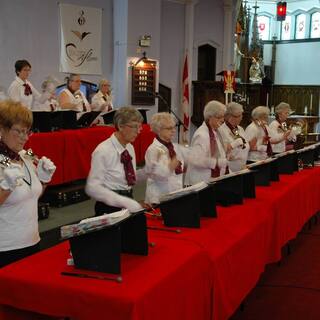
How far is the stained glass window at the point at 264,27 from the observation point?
59.7 ft

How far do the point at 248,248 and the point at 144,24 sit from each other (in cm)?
852

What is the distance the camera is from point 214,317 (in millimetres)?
2711

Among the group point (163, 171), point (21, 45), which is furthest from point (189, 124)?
point (163, 171)

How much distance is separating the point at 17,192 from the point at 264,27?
17.1 m

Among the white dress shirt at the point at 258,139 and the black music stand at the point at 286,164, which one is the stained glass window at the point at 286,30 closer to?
the white dress shirt at the point at 258,139

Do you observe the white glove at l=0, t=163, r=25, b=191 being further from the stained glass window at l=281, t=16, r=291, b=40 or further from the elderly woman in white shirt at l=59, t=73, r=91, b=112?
the stained glass window at l=281, t=16, r=291, b=40

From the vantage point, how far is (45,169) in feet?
8.64

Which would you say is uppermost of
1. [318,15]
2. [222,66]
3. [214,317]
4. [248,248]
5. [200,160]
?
[318,15]

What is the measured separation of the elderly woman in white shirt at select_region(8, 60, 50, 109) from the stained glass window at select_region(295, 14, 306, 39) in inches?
502

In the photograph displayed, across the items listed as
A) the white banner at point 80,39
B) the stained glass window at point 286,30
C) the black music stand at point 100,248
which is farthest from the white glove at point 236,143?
the stained glass window at point 286,30

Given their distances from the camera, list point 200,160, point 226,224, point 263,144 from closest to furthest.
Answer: point 226,224 → point 200,160 → point 263,144

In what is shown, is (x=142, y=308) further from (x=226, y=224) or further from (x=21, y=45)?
(x=21, y=45)

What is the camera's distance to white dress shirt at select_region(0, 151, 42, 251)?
2.46 m

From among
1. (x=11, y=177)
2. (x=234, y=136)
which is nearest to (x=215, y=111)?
(x=234, y=136)
